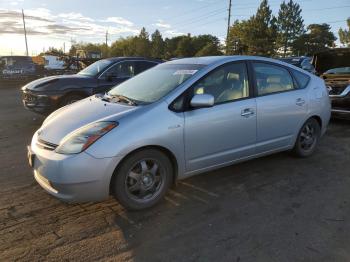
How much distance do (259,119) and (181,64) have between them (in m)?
1.26

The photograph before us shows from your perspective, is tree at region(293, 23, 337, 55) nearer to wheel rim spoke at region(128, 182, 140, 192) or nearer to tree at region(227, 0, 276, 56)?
tree at region(227, 0, 276, 56)

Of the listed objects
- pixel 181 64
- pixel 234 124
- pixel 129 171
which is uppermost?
pixel 181 64

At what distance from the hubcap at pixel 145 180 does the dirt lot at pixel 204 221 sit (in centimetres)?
19

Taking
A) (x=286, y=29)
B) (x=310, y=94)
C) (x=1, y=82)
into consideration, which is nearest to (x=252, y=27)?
(x=286, y=29)

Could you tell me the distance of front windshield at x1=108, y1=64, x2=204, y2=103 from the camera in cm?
409

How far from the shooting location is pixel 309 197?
4.07 metres

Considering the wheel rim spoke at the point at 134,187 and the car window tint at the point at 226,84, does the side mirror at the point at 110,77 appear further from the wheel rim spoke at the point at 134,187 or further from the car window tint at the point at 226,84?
the wheel rim spoke at the point at 134,187

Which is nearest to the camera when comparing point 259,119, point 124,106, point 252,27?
point 124,106

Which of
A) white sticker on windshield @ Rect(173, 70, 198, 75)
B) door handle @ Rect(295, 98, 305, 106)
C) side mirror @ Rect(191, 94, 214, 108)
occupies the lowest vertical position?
door handle @ Rect(295, 98, 305, 106)

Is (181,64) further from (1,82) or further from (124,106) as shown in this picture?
(1,82)

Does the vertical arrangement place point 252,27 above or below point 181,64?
above

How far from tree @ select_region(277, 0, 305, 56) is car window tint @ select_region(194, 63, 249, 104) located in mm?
66304

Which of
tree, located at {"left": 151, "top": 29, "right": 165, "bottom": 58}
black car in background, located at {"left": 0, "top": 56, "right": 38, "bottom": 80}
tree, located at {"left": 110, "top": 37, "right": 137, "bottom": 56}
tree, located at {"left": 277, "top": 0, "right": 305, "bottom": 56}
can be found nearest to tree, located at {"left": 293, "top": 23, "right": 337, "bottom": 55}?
tree, located at {"left": 277, "top": 0, "right": 305, "bottom": 56}

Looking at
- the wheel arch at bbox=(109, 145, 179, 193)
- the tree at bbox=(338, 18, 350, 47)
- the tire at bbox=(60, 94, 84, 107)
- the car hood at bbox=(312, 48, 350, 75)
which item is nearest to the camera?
the wheel arch at bbox=(109, 145, 179, 193)
